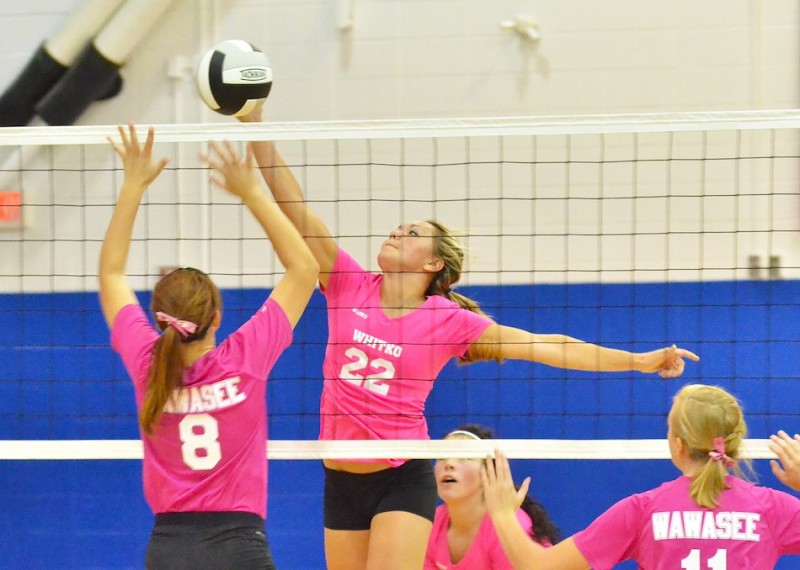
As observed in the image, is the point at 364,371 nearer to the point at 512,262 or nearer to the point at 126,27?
the point at 512,262

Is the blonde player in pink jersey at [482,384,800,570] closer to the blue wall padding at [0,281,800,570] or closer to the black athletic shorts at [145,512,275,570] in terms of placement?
the black athletic shorts at [145,512,275,570]

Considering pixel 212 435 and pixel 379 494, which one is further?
pixel 379 494

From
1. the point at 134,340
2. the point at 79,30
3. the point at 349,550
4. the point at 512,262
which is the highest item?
the point at 79,30

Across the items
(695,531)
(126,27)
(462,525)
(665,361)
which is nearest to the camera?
(695,531)

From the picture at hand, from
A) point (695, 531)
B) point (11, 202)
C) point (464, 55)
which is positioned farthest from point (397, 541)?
point (11, 202)

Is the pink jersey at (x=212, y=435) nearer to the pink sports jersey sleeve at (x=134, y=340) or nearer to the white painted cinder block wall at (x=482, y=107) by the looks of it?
the pink sports jersey sleeve at (x=134, y=340)

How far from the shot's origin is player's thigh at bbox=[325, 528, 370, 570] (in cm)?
398

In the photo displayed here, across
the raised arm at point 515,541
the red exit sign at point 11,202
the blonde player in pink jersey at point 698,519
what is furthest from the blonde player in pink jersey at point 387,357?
the red exit sign at point 11,202

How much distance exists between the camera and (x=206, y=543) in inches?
114

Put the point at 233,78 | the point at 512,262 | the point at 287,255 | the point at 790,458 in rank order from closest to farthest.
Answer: the point at 790,458
the point at 287,255
the point at 233,78
the point at 512,262

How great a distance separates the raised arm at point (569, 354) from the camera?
3.98 m

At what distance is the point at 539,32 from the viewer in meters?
5.69

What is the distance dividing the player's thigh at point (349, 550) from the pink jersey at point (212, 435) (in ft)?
3.40

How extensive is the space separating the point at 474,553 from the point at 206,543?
2.07m
